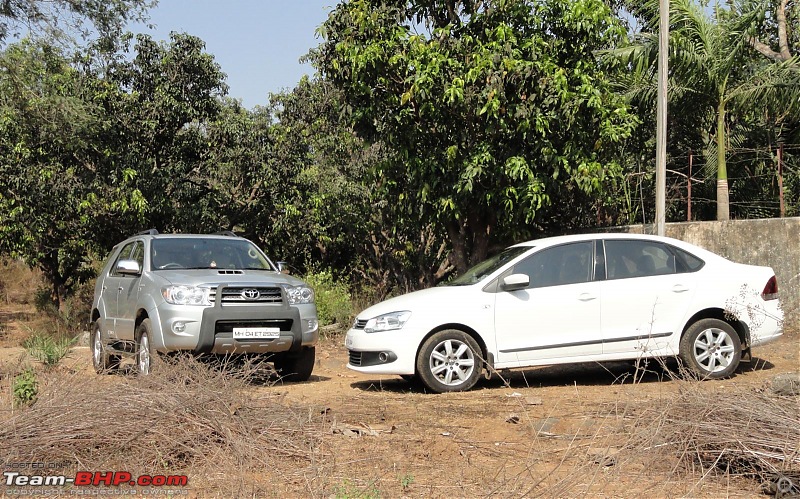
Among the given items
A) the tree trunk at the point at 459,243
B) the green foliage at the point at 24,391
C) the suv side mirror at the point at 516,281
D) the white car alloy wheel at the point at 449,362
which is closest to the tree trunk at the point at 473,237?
the tree trunk at the point at 459,243

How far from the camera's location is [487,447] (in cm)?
621

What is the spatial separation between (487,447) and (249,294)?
403 cm

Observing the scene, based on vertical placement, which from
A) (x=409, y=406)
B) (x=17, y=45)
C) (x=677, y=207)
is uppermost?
(x=17, y=45)

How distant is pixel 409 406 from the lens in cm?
799

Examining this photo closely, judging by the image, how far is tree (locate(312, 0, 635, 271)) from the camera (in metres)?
12.7

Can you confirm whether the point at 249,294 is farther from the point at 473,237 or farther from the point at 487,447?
the point at 473,237

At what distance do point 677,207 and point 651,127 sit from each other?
5.05ft

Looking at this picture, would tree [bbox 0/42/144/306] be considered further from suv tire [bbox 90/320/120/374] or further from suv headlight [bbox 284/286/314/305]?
suv headlight [bbox 284/286/314/305]

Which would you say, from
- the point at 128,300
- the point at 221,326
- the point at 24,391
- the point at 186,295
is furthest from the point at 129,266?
the point at 24,391

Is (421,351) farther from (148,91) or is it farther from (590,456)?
(148,91)

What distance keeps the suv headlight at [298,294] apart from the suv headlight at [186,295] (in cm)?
93

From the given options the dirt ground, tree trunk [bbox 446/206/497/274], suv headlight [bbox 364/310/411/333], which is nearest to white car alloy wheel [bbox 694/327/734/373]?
the dirt ground

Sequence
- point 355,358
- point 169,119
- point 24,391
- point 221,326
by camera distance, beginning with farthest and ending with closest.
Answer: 1. point 169,119
2. point 355,358
3. point 221,326
4. point 24,391

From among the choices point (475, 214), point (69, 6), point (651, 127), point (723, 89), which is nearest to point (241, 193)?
point (69, 6)
